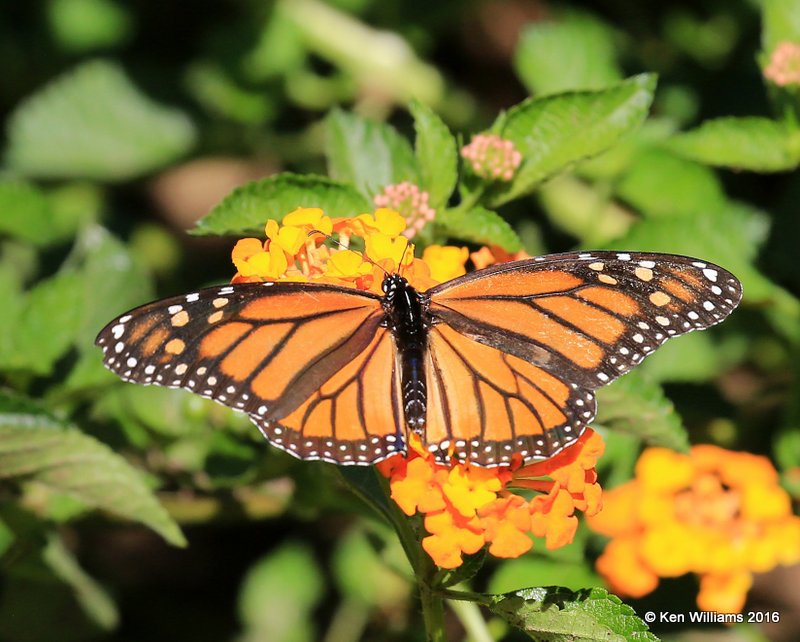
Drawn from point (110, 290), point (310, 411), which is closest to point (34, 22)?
point (110, 290)

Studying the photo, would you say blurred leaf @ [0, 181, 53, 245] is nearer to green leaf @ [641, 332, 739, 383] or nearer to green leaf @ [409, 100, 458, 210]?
green leaf @ [409, 100, 458, 210]

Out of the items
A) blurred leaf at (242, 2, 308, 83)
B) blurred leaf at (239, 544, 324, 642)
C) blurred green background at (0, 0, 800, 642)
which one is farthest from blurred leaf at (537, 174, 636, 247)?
blurred leaf at (239, 544, 324, 642)

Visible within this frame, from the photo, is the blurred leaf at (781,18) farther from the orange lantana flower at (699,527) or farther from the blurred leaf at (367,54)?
the blurred leaf at (367,54)

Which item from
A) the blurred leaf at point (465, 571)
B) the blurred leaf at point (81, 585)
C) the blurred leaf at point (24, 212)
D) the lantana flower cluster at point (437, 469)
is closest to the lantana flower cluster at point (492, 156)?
the lantana flower cluster at point (437, 469)

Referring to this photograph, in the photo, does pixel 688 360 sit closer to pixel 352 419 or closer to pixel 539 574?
pixel 539 574

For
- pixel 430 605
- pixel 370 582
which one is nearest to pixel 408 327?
pixel 430 605

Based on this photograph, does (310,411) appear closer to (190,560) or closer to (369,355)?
(369,355)
